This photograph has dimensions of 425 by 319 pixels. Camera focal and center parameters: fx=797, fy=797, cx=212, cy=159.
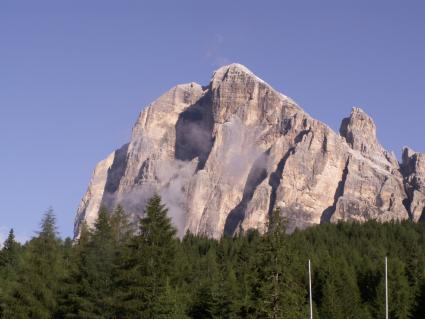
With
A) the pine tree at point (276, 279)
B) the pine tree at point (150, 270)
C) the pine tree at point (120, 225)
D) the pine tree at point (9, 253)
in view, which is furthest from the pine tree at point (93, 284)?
the pine tree at point (9, 253)

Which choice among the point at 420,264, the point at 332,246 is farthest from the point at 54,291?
the point at 332,246

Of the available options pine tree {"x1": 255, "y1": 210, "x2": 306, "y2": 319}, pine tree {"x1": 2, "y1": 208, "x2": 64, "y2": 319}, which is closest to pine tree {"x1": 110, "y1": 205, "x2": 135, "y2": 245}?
pine tree {"x1": 2, "y1": 208, "x2": 64, "y2": 319}

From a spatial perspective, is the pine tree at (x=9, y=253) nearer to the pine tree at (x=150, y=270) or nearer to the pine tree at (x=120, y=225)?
the pine tree at (x=120, y=225)

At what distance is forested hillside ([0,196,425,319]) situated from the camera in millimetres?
51281

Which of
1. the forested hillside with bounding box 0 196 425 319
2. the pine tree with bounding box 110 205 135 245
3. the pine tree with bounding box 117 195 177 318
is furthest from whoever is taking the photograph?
the pine tree with bounding box 110 205 135 245

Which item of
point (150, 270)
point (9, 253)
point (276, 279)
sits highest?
point (9, 253)

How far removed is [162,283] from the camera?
6250 cm

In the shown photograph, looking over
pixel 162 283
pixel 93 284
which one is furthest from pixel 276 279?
pixel 93 284

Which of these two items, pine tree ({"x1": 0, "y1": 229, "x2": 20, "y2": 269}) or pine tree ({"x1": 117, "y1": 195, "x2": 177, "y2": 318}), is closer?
pine tree ({"x1": 117, "y1": 195, "x2": 177, "y2": 318})

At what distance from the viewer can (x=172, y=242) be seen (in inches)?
2530

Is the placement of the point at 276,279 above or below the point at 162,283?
below

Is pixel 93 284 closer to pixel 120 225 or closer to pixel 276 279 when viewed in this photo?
pixel 276 279

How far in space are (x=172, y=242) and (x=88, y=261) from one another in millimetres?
8172

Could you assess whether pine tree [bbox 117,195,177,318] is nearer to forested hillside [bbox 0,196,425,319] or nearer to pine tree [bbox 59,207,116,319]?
forested hillside [bbox 0,196,425,319]
